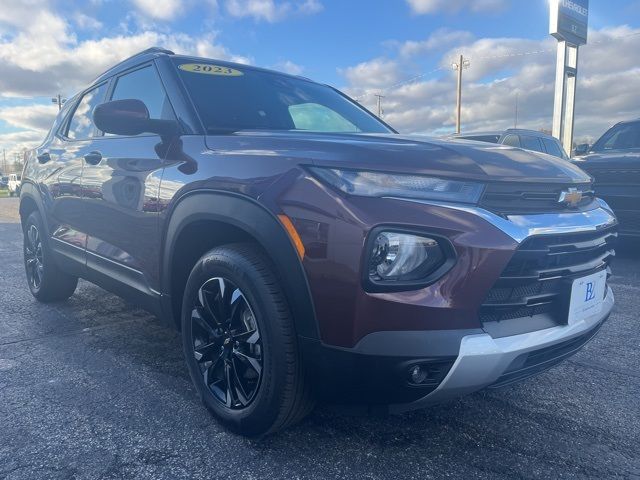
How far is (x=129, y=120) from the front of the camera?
252 centimetres

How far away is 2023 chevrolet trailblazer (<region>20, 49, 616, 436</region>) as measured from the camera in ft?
5.73

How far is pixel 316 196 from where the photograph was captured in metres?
1.85

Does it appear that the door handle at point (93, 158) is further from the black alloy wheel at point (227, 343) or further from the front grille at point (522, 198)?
the front grille at point (522, 198)

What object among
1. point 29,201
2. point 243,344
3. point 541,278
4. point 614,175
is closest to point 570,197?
point 541,278

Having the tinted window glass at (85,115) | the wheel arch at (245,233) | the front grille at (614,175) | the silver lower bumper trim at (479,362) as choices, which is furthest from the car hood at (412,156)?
the front grille at (614,175)

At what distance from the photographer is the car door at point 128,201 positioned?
106 inches

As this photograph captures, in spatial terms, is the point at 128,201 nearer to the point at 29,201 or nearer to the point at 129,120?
the point at 129,120

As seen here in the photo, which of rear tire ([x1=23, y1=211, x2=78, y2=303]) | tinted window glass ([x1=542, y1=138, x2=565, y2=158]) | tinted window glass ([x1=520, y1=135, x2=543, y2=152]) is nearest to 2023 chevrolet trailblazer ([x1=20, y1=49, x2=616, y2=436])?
rear tire ([x1=23, y1=211, x2=78, y2=303])

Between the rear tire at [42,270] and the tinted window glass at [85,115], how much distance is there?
812 mm

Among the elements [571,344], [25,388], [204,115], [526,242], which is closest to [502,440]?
[571,344]

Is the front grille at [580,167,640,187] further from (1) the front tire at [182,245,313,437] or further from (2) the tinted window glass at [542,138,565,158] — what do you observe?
(1) the front tire at [182,245,313,437]

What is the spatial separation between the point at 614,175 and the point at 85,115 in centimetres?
569

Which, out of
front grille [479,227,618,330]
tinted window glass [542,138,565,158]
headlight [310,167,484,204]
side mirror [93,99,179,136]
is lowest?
front grille [479,227,618,330]

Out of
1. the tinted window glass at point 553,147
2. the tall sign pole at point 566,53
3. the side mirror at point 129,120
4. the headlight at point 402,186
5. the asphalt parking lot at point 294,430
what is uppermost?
the tall sign pole at point 566,53
